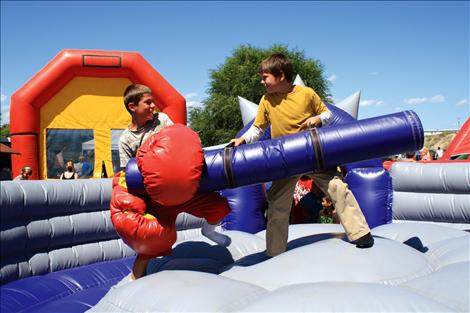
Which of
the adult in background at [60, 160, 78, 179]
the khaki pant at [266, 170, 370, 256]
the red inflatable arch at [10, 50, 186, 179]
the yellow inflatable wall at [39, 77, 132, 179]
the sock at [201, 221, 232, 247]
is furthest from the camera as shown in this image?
the yellow inflatable wall at [39, 77, 132, 179]

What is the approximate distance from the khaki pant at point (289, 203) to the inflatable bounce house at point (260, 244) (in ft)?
0.36

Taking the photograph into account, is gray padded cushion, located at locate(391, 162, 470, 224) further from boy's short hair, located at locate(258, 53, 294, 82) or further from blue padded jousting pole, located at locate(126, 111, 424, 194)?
boy's short hair, located at locate(258, 53, 294, 82)

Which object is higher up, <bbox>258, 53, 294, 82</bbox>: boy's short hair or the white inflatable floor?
<bbox>258, 53, 294, 82</bbox>: boy's short hair

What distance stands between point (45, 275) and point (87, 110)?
222 inches

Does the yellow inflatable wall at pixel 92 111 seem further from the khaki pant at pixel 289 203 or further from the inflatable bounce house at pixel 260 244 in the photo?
the khaki pant at pixel 289 203

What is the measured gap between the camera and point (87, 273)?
3.30 metres

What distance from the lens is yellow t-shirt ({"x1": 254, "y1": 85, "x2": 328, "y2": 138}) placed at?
263cm

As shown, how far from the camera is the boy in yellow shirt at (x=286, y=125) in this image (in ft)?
8.20

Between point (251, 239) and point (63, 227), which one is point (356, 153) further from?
point (63, 227)

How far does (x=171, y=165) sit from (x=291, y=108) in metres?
0.77

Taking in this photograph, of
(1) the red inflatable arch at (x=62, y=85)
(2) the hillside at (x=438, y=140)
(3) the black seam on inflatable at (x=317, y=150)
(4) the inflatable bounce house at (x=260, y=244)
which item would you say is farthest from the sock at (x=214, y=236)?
(2) the hillside at (x=438, y=140)

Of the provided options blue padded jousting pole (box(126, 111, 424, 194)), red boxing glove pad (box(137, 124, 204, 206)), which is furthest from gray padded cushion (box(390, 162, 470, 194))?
red boxing glove pad (box(137, 124, 204, 206))

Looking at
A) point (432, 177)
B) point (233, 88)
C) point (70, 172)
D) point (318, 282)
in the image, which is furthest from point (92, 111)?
point (233, 88)

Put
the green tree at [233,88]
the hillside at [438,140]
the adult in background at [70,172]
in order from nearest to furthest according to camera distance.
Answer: the adult in background at [70,172], the green tree at [233,88], the hillside at [438,140]
